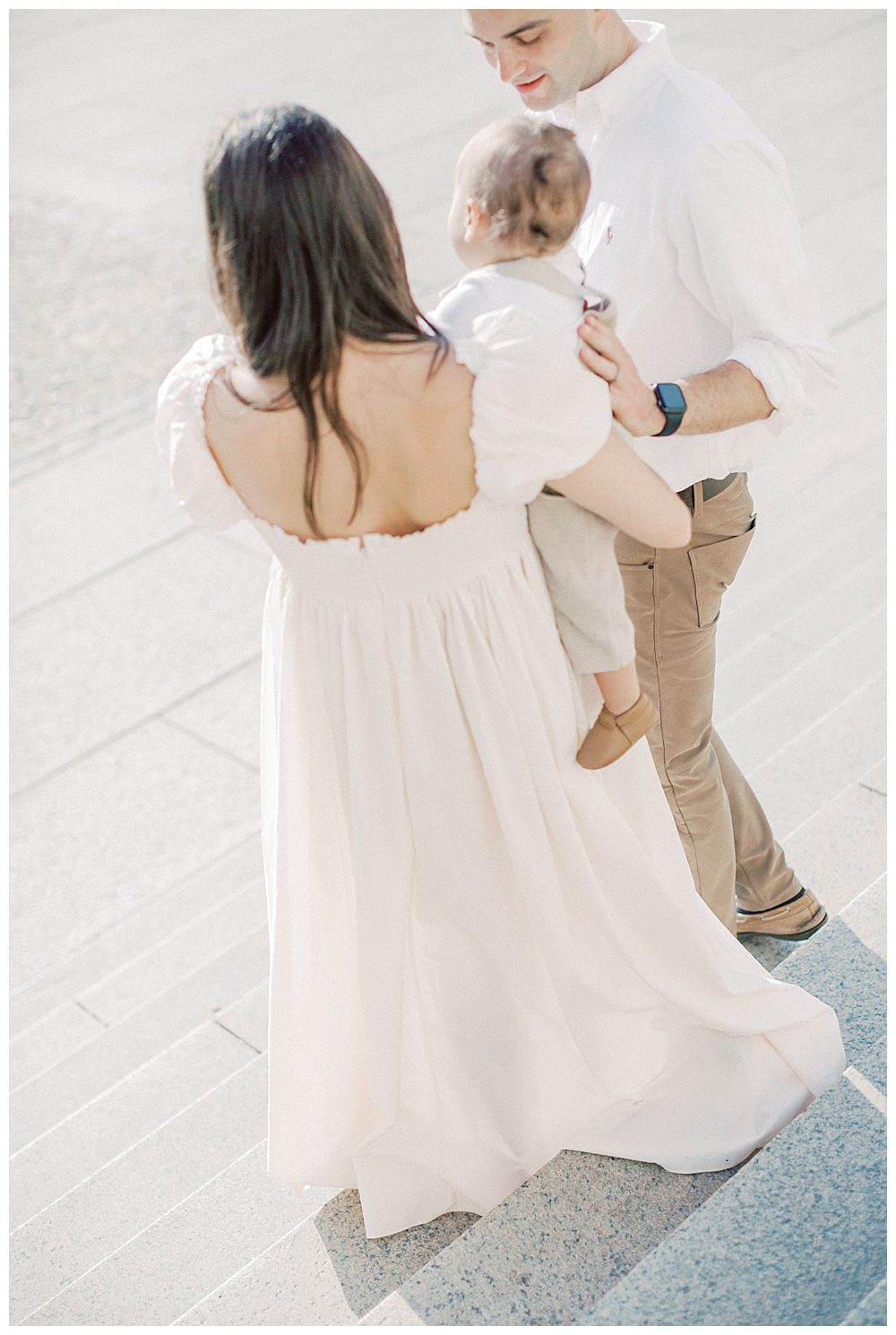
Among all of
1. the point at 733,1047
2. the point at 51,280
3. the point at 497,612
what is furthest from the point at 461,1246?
the point at 51,280

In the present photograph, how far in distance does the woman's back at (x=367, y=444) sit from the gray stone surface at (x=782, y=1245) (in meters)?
1.14

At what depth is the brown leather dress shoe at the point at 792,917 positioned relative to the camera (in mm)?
3107

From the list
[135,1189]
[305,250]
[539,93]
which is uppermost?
[305,250]

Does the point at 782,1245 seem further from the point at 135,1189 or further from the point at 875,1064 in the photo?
the point at 135,1189

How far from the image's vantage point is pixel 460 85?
10172 millimetres

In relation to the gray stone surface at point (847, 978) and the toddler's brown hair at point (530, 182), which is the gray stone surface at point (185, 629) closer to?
the gray stone surface at point (847, 978)

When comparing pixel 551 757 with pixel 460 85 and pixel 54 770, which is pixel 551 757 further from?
pixel 460 85

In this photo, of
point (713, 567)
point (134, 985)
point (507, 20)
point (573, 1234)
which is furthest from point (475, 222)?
point (134, 985)

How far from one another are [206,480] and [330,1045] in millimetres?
1070

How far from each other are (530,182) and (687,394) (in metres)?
0.56

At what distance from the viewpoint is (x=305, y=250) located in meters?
1.79

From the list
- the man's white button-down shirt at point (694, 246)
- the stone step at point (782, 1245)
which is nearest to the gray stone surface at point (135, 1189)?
the stone step at point (782, 1245)

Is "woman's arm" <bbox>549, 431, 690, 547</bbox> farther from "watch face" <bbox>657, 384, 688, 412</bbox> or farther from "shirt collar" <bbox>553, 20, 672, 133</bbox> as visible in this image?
"shirt collar" <bbox>553, 20, 672, 133</bbox>

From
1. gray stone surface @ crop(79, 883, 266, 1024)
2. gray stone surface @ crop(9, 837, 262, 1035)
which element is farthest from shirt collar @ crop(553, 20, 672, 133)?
gray stone surface @ crop(9, 837, 262, 1035)
